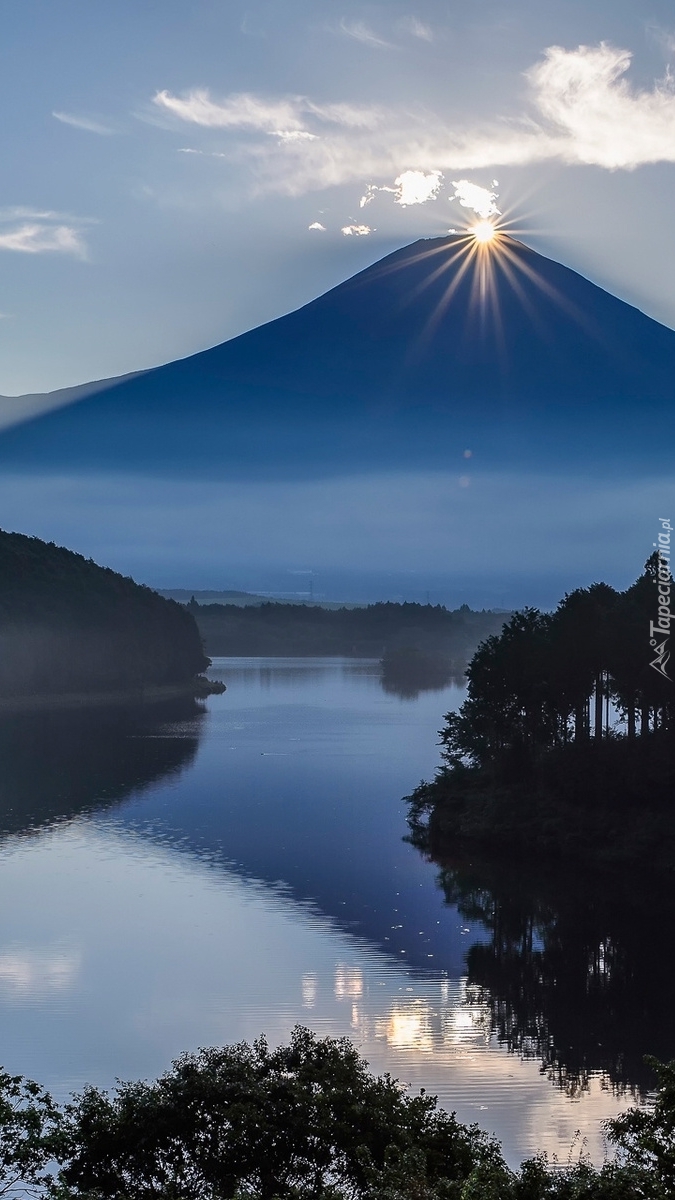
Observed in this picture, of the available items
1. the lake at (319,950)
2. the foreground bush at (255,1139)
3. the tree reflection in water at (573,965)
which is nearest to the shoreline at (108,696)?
the lake at (319,950)

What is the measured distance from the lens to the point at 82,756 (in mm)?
67438

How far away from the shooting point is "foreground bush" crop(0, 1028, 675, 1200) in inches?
461

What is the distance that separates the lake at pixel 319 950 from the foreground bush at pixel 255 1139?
17.9 ft

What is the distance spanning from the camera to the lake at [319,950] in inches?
824

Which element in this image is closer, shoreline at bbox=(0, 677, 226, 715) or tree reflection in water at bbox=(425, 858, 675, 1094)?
tree reflection in water at bbox=(425, 858, 675, 1094)

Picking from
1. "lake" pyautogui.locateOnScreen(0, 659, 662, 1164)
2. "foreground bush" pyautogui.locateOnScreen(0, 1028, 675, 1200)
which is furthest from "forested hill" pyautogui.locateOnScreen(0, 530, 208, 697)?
"foreground bush" pyautogui.locateOnScreen(0, 1028, 675, 1200)

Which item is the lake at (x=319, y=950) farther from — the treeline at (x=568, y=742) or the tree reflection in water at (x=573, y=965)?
Answer: the treeline at (x=568, y=742)

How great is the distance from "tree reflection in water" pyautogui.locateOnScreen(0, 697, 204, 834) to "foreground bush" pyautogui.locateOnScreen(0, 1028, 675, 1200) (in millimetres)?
32867

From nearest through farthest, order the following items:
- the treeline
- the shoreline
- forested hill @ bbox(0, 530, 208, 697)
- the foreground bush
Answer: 1. the foreground bush
2. the treeline
3. the shoreline
4. forested hill @ bbox(0, 530, 208, 697)

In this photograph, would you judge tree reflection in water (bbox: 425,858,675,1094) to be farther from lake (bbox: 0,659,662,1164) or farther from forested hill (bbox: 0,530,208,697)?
forested hill (bbox: 0,530,208,697)

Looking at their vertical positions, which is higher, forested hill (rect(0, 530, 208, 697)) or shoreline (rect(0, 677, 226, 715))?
forested hill (rect(0, 530, 208, 697))

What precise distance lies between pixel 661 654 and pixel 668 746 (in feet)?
9.96

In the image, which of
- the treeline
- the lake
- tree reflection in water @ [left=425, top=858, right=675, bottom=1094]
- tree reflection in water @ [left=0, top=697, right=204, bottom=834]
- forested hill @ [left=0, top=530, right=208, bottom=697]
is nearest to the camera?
the lake

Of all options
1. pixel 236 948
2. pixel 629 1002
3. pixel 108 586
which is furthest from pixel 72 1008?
pixel 108 586
